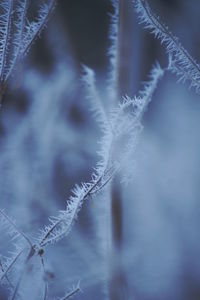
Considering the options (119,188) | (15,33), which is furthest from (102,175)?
(15,33)

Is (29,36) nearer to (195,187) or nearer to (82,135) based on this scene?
(82,135)

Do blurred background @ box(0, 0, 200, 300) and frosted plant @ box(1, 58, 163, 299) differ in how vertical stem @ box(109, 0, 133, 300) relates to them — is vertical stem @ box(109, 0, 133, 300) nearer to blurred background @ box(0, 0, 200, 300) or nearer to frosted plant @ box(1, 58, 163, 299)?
blurred background @ box(0, 0, 200, 300)

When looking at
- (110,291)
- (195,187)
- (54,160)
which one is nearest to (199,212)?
(195,187)

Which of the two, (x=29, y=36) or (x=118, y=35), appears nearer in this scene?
(x=29, y=36)

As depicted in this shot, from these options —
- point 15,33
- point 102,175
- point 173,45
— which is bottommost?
point 102,175

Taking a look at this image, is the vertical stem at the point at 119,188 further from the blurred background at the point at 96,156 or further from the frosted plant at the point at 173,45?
the frosted plant at the point at 173,45

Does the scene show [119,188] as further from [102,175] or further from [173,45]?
[173,45]

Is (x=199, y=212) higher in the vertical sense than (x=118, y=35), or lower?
lower
